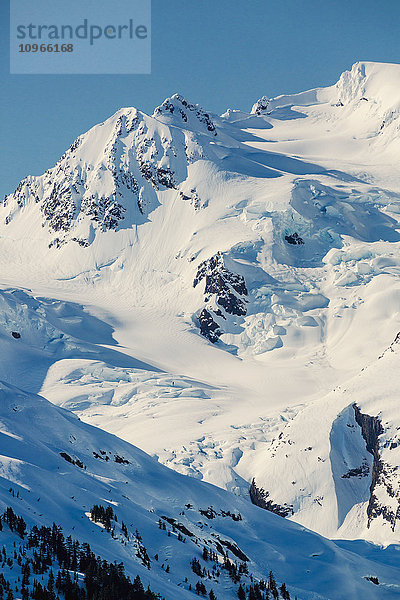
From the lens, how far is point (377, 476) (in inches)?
4254

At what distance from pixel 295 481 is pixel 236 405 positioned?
54903 mm

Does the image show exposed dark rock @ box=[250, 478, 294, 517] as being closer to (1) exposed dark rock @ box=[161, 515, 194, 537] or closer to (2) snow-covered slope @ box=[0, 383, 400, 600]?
(2) snow-covered slope @ box=[0, 383, 400, 600]

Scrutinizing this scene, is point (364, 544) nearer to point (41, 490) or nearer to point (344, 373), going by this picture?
point (41, 490)

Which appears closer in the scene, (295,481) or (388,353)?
(295,481)

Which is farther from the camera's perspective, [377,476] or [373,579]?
[377,476]

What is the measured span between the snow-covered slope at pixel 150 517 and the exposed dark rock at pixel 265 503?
4633cm

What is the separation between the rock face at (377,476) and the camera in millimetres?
99688

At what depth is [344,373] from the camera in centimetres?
18275

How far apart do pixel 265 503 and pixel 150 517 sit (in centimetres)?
6975

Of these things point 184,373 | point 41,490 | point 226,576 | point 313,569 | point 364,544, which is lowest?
point 184,373

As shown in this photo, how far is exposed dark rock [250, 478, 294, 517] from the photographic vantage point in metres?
112

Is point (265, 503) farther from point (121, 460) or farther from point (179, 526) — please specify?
point (179, 526)

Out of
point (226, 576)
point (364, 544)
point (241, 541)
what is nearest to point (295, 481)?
point (364, 544)

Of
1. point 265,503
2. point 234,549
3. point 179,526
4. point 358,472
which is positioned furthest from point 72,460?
point 358,472
